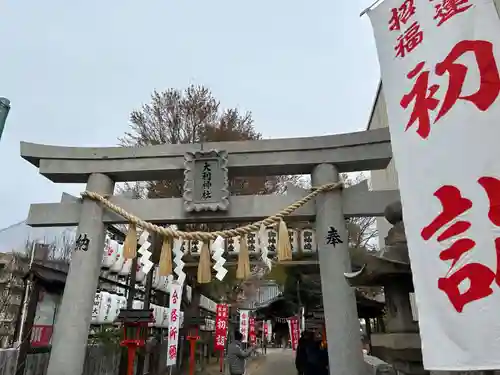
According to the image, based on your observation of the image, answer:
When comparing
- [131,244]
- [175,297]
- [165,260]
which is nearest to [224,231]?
[165,260]

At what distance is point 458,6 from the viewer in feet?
10.2

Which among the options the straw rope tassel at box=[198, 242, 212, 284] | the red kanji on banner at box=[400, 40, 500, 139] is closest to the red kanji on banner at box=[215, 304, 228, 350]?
the straw rope tassel at box=[198, 242, 212, 284]

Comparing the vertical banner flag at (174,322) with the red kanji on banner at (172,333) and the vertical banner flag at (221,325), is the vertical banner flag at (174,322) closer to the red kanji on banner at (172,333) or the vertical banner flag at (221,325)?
the red kanji on banner at (172,333)

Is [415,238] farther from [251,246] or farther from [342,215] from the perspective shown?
[251,246]

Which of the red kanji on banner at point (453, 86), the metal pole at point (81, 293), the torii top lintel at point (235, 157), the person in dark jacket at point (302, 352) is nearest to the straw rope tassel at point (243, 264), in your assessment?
the torii top lintel at point (235, 157)

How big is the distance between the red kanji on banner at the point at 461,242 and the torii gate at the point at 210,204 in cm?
287

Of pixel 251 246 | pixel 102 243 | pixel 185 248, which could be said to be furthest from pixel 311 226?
pixel 102 243

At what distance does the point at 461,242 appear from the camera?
101 inches

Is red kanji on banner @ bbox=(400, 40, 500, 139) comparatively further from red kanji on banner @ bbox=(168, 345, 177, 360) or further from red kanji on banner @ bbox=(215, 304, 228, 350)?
red kanji on banner @ bbox=(215, 304, 228, 350)

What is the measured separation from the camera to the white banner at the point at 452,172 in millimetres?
2420

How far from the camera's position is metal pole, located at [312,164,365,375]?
5.06 meters

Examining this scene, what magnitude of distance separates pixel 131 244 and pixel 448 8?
17.0 ft

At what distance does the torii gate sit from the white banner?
2601mm

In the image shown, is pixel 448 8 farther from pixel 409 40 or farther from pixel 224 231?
pixel 224 231
